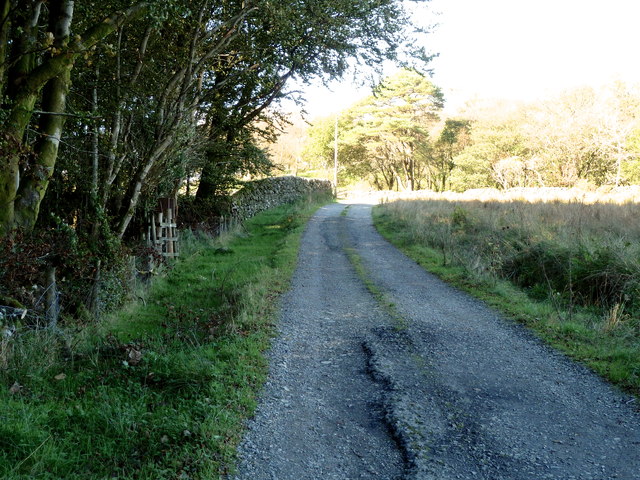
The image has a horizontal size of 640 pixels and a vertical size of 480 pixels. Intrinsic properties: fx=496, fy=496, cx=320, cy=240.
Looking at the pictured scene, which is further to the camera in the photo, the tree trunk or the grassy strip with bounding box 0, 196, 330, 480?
the tree trunk

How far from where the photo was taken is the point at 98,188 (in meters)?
8.65

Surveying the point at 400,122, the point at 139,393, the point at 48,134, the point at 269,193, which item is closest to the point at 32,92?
the point at 48,134

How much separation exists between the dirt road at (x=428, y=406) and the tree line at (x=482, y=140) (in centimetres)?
1868

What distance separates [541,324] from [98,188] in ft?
25.0

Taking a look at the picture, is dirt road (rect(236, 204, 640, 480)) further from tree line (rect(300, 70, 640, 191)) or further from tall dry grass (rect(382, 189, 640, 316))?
tree line (rect(300, 70, 640, 191))

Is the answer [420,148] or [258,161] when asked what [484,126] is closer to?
[420,148]

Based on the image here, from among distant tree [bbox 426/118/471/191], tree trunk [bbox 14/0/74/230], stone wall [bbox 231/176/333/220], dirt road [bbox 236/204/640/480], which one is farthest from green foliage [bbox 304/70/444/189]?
dirt road [bbox 236/204/640/480]

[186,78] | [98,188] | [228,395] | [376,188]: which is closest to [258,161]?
[186,78]

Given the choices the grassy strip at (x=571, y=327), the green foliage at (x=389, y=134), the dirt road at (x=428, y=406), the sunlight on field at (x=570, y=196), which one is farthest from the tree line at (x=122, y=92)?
the green foliage at (x=389, y=134)

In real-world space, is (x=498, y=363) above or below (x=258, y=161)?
below

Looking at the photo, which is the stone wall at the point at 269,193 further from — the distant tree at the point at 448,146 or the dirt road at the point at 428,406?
the distant tree at the point at 448,146

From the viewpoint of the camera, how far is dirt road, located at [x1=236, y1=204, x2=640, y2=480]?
388 centimetres

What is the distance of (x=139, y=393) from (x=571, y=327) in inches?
231

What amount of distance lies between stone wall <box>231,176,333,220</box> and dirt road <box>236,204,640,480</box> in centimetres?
1307
